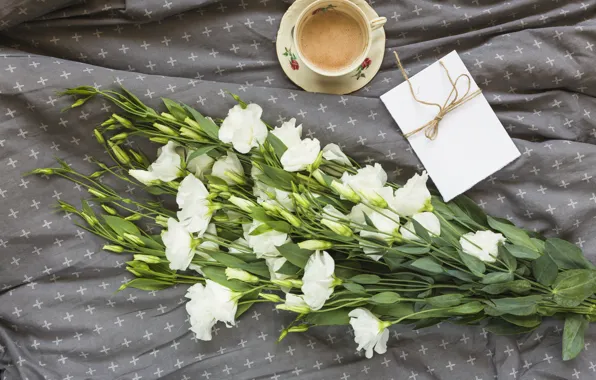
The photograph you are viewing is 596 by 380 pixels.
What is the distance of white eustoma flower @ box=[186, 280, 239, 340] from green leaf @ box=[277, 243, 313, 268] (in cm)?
8

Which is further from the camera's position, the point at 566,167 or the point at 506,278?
the point at 566,167

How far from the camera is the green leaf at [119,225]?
2.38 feet

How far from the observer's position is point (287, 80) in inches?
30.0

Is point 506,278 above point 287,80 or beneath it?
beneath

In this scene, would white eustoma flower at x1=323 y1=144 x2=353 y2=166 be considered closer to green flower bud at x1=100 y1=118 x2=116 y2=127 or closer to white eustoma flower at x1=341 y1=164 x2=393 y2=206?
white eustoma flower at x1=341 y1=164 x2=393 y2=206

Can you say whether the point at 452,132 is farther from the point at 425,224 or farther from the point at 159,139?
the point at 159,139

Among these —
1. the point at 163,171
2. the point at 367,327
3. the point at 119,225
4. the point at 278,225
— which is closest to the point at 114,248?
the point at 119,225

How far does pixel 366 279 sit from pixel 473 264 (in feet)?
0.42

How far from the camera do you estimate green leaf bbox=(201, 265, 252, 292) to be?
67 centimetres

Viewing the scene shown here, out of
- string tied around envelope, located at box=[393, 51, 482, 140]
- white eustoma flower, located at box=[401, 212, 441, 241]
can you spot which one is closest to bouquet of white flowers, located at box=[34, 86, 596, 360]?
white eustoma flower, located at box=[401, 212, 441, 241]

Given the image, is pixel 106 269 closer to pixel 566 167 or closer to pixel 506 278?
pixel 506 278

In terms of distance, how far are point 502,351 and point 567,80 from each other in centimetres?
39

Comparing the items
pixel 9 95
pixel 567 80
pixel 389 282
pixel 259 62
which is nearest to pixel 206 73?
pixel 259 62

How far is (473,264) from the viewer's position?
2.06 feet
